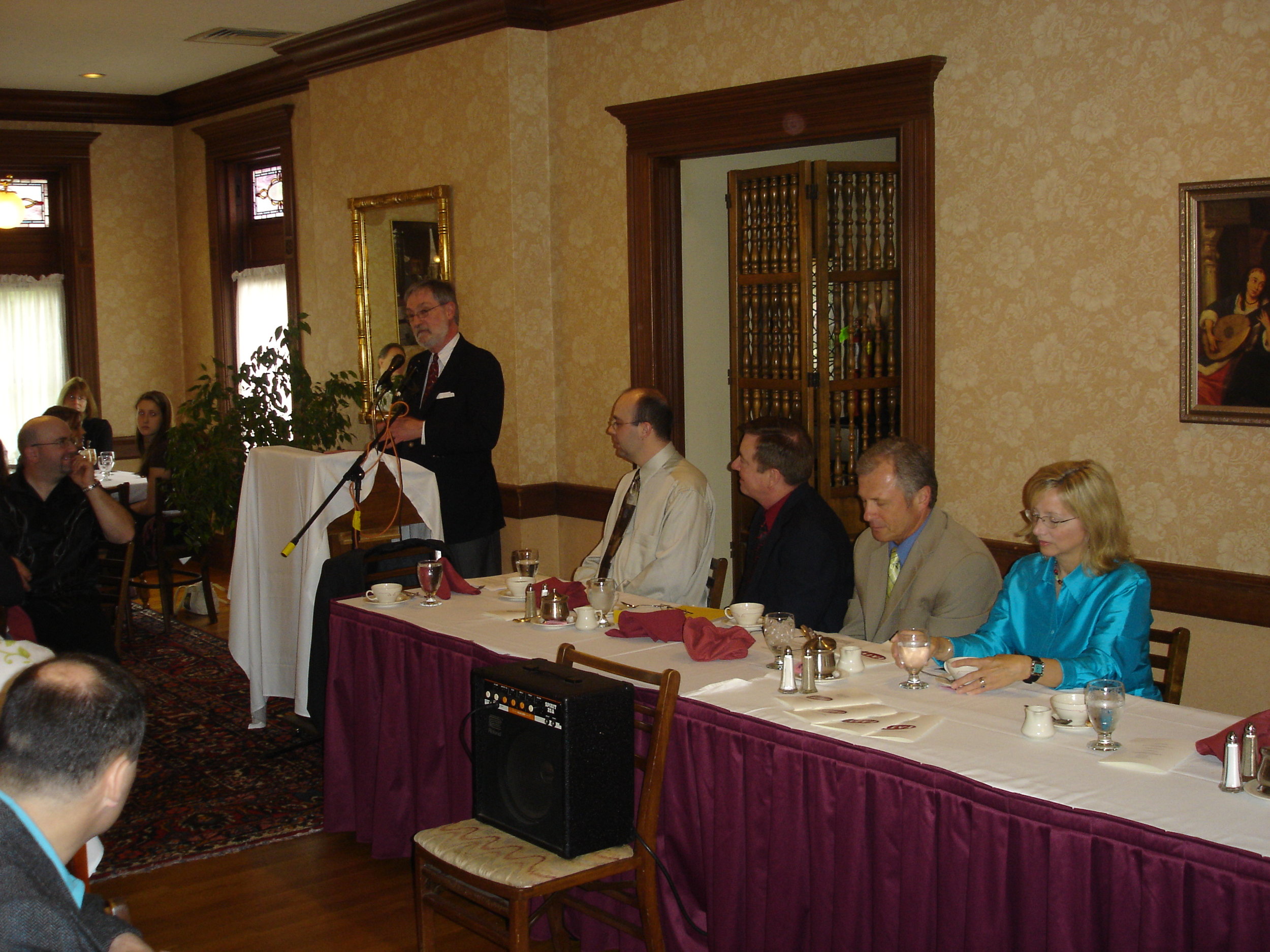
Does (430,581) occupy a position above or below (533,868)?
above

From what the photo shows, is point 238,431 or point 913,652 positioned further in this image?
point 238,431

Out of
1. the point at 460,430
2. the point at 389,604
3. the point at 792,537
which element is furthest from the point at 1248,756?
the point at 460,430

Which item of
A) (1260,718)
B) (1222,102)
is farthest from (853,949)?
(1222,102)

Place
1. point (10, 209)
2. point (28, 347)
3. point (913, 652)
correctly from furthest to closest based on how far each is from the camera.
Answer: point (28, 347) → point (10, 209) → point (913, 652)

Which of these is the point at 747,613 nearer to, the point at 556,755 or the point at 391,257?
the point at 556,755

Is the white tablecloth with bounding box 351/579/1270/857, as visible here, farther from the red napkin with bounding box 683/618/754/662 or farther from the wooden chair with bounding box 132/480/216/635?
the wooden chair with bounding box 132/480/216/635

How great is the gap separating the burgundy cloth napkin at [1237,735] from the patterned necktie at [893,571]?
1.27 meters

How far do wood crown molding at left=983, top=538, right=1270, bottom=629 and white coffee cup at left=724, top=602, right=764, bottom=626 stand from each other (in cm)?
93

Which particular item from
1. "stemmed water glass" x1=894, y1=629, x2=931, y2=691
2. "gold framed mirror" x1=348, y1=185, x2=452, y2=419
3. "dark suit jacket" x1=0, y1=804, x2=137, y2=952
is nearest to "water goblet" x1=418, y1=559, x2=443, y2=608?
"stemmed water glass" x1=894, y1=629, x2=931, y2=691

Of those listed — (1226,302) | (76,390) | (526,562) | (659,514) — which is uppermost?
(1226,302)

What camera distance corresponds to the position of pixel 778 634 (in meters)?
3.05

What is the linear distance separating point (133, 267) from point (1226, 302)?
8.23m

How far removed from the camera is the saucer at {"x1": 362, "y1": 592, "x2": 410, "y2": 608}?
3.84m

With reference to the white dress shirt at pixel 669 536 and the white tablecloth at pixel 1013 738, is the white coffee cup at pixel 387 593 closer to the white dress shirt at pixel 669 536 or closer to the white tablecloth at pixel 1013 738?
the white tablecloth at pixel 1013 738
